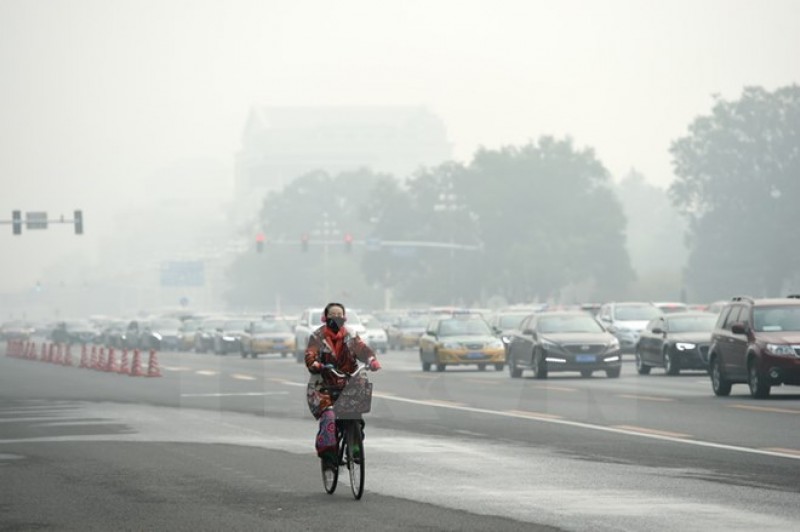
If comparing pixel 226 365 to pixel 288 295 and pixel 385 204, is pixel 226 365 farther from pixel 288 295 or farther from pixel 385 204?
pixel 288 295

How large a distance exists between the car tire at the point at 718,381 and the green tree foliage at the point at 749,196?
7864 cm

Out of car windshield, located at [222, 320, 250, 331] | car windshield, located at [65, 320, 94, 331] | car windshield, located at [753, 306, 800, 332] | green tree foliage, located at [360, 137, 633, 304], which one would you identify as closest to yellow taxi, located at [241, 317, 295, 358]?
car windshield, located at [222, 320, 250, 331]

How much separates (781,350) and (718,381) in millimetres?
2865

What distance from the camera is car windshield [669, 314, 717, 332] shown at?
46.0 meters

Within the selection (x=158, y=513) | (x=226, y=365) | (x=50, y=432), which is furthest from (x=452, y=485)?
(x=226, y=365)

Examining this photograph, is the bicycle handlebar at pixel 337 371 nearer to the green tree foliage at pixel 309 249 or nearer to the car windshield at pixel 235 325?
the car windshield at pixel 235 325

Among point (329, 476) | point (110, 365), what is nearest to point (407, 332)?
point (110, 365)

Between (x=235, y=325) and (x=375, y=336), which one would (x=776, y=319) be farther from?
(x=235, y=325)

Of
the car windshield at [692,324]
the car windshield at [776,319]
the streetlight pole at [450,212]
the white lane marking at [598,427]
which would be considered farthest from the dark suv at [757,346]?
the streetlight pole at [450,212]

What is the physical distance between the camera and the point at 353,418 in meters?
16.2

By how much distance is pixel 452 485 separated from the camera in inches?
695

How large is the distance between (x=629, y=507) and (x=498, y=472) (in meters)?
3.64

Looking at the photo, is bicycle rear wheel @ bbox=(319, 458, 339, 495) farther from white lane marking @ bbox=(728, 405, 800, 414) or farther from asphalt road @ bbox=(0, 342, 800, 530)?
white lane marking @ bbox=(728, 405, 800, 414)

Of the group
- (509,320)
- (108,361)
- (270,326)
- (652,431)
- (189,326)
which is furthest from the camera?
(189,326)
